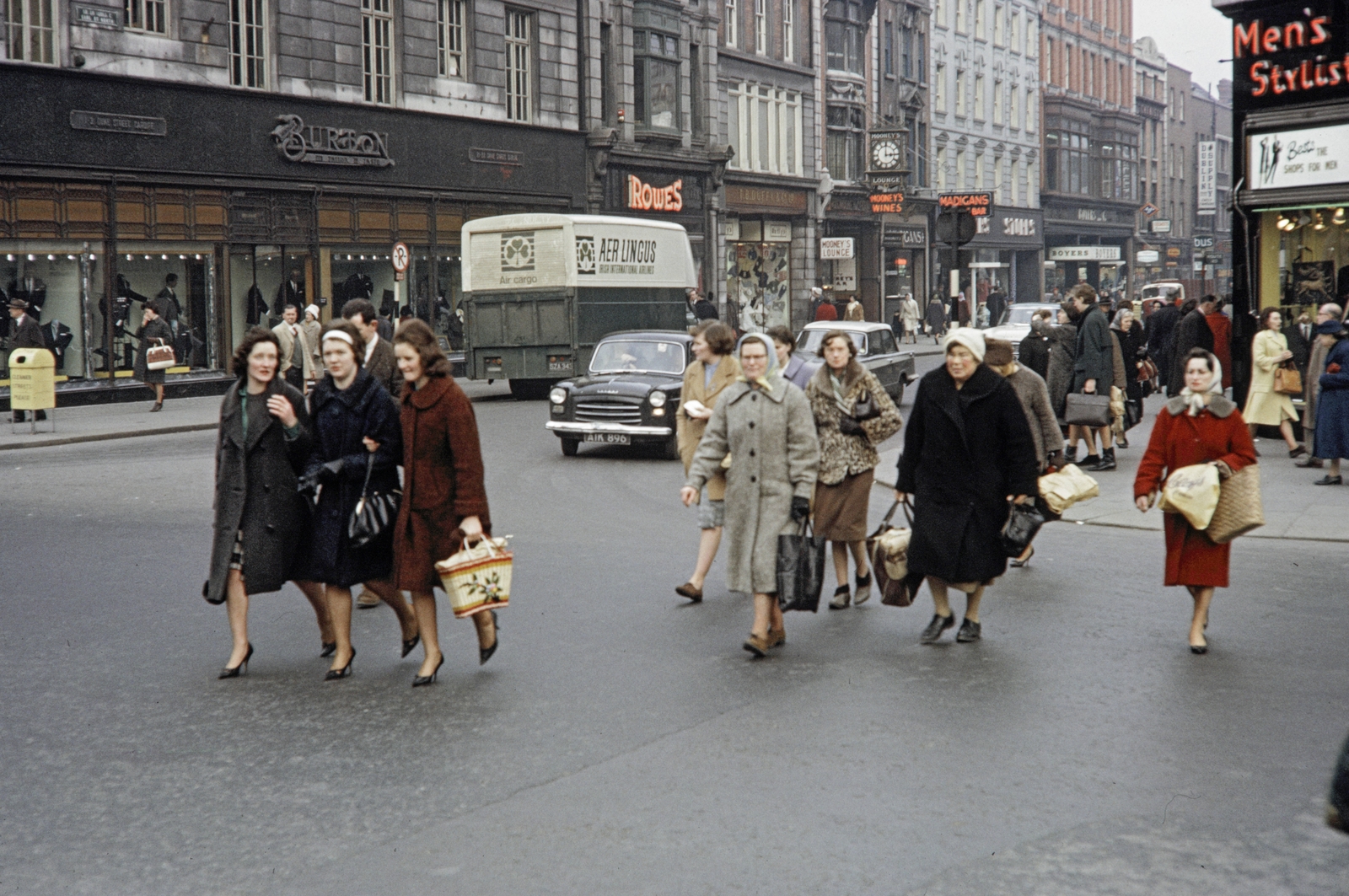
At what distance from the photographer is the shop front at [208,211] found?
79.0ft

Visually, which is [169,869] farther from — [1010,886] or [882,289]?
[882,289]

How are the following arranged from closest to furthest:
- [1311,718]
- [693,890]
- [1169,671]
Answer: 1. [693,890]
2. [1311,718]
3. [1169,671]

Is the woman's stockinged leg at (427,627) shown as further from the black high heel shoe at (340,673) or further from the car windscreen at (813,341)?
the car windscreen at (813,341)

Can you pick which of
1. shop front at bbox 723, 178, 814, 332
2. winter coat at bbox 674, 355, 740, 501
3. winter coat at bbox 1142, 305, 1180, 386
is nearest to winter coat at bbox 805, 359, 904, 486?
winter coat at bbox 674, 355, 740, 501

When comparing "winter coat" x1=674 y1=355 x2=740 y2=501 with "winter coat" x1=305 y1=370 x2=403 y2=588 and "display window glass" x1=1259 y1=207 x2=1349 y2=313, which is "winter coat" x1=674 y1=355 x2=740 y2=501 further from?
"display window glass" x1=1259 y1=207 x2=1349 y2=313

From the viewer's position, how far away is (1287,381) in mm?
16109

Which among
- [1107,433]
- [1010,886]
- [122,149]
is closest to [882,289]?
[122,149]

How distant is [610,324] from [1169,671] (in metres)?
20.1

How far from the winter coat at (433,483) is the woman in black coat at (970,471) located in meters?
2.39

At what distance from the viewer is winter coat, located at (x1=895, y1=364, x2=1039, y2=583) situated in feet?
25.0

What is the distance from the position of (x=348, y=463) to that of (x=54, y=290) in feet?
63.2

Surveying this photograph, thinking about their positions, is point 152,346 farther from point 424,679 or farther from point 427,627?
point 424,679

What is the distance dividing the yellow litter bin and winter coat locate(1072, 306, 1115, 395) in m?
13.2

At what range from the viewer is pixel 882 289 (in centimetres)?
5422
